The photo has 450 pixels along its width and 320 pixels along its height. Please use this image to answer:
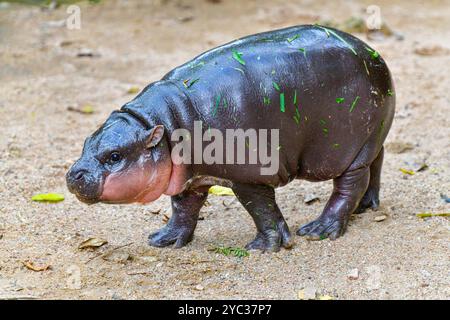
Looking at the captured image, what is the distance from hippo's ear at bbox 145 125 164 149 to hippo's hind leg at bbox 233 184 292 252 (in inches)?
24.5

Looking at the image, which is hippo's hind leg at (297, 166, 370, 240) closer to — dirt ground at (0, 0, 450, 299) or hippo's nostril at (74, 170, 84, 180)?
dirt ground at (0, 0, 450, 299)

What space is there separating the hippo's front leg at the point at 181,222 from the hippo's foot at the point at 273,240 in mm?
426

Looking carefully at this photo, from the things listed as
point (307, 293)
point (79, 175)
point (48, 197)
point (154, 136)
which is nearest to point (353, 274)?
point (307, 293)

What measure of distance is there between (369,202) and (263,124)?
1.43 meters

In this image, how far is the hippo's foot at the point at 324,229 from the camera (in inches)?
201

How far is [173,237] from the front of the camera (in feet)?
16.8

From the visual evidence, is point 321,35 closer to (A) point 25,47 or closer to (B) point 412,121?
(B) point 412,121

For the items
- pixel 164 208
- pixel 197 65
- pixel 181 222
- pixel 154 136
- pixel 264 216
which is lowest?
pixel 164 208

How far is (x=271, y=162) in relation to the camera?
4625 millimetres

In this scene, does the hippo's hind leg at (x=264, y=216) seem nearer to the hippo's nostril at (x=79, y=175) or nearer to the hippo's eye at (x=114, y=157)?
the hippo's eye at (x=114, y=157)

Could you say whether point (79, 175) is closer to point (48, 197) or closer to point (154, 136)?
point (154, 136)

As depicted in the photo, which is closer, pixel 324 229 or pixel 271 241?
pixel 271 241

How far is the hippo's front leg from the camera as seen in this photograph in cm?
506

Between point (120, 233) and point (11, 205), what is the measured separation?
0.94 meters
